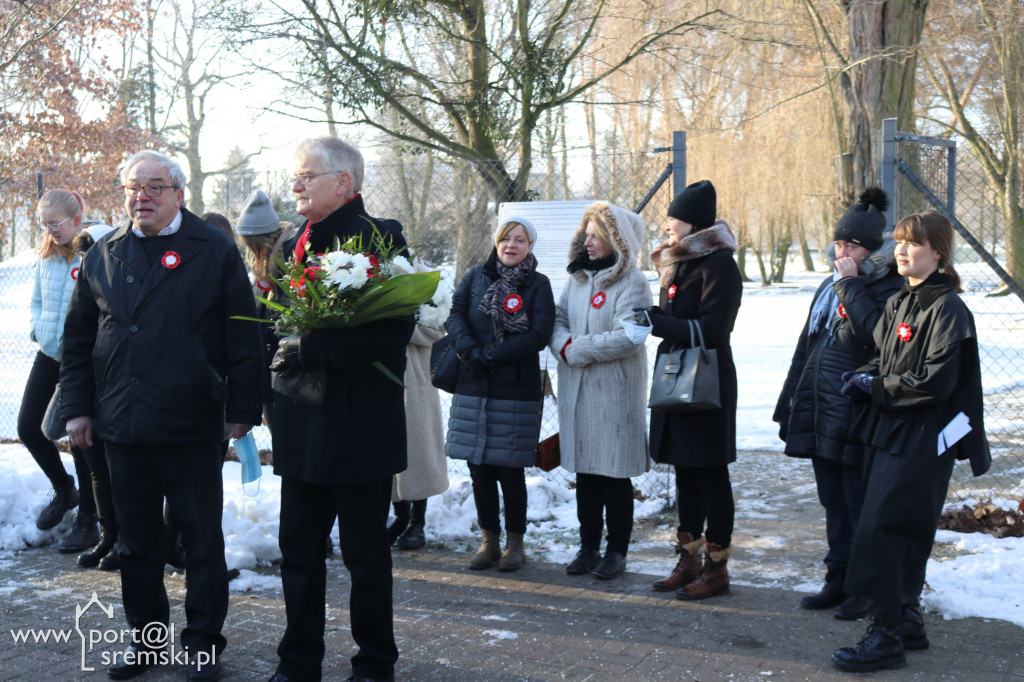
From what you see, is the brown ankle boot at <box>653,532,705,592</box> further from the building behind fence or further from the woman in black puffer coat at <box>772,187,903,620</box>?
the building behind fence

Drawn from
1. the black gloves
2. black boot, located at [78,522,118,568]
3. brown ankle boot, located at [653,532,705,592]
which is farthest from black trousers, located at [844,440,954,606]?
black boot, located at [78,522,118,568]

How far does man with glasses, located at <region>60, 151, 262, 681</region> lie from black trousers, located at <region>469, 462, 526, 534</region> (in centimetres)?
179

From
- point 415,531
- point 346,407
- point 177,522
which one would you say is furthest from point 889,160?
point 177,522

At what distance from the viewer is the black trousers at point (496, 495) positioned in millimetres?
5348

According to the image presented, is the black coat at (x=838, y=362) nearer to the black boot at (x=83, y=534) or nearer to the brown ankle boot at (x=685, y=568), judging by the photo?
the brown ankle boot at (x=685, y=568)

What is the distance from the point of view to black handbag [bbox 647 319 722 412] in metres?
4.61

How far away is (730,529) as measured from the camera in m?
4.81

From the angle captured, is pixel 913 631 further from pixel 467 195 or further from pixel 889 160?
pixel 467 195

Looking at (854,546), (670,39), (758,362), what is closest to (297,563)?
(854,546)

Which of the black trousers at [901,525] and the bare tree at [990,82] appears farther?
the bare tree at [990,82]

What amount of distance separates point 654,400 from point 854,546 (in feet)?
4.02

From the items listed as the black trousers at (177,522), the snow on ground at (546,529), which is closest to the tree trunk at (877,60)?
the snow on ground at (546,529)

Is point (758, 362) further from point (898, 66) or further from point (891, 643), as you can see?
point (891, 643)

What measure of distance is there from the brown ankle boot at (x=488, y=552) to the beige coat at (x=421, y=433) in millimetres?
501
